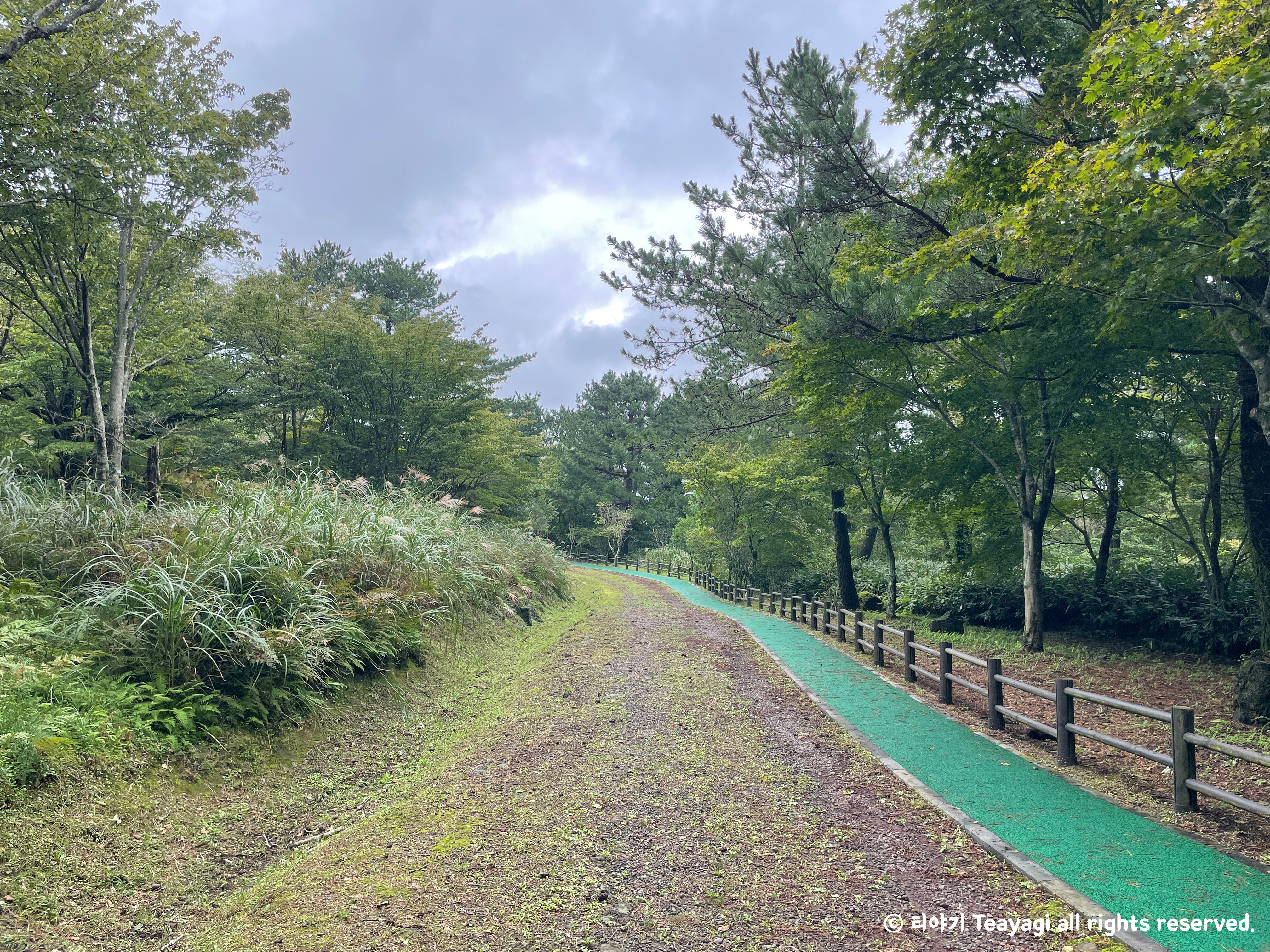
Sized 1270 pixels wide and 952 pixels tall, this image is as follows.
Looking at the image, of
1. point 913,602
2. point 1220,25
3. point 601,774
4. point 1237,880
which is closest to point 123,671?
point 601,774

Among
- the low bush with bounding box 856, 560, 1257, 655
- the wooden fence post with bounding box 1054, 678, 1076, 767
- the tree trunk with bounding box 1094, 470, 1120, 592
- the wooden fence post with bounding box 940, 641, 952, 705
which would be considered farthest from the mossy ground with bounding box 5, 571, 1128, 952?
the tree trunk with bounding box 1094, 470, 1120, 592

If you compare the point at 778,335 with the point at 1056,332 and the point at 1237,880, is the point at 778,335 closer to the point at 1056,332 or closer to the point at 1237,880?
the point at 1056,332

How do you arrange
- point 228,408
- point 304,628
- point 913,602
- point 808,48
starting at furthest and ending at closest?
point 228,408 < point 913,602 < point 808,48 < point 304,628

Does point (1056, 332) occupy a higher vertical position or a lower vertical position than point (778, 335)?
lower

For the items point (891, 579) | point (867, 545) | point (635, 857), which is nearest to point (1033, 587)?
point (891, 579)

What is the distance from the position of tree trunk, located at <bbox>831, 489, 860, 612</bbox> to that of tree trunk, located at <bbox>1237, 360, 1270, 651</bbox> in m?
9.28

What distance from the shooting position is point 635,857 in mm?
3742

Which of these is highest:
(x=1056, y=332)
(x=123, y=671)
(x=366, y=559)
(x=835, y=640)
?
(x=1056, y=332)

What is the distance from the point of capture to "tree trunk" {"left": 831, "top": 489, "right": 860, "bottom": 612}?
16.6 m

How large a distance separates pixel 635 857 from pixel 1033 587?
9051 millimetres

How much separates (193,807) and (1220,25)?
8729mm

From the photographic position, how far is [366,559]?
7477mm

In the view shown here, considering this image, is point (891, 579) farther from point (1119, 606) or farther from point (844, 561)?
point (1119, 606)

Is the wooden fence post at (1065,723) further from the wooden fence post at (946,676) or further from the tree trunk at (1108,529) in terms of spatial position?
the tree trunk at (1108,529)
